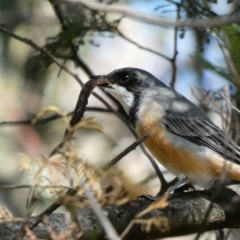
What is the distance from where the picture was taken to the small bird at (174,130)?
13.6ft

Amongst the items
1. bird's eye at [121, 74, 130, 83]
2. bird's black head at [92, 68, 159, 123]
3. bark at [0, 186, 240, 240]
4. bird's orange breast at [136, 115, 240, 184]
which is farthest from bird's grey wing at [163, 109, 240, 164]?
bark at [0, 186, 240, 240]

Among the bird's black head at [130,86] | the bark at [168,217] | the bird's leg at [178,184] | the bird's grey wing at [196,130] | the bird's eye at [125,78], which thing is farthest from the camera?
the bird's eye at [125,78]

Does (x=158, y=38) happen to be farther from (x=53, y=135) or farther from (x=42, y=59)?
(x=42, y=59)

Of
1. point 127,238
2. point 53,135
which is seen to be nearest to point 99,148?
point 53,135

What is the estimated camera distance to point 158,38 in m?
7.02

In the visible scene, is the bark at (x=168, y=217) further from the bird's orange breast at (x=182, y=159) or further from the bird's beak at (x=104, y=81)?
the bird's beak at (x=104, y=81)

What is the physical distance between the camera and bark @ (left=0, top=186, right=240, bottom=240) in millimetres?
2827

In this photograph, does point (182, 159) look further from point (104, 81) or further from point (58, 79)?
point (58, 79)

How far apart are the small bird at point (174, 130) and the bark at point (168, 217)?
35 centimetres

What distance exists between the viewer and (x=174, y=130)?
4359 mm

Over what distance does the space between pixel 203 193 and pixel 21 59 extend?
304cm

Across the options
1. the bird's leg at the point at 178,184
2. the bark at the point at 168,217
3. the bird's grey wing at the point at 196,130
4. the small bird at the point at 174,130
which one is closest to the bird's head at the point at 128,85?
the small bird at the point at 174,130

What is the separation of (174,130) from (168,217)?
1.20 metres

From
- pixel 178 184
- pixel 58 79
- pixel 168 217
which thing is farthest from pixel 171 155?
pixel 58 79
